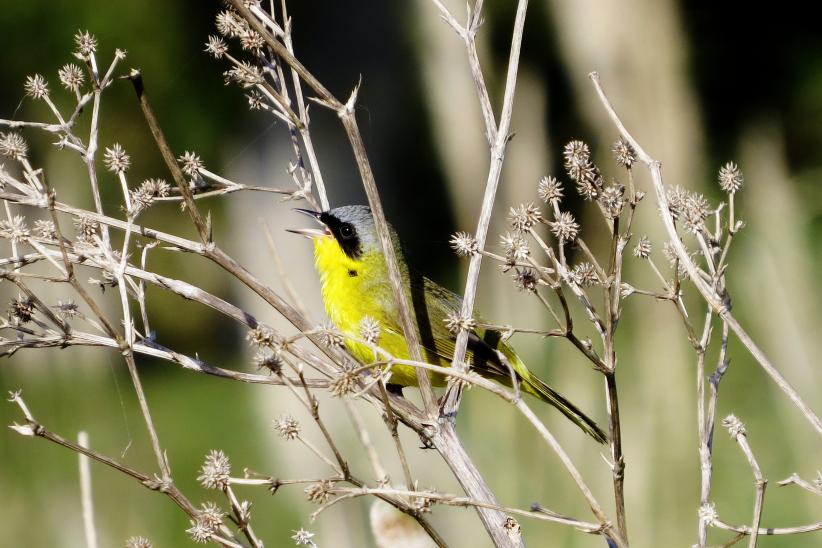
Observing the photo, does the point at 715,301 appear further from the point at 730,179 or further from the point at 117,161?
the point at 117,161

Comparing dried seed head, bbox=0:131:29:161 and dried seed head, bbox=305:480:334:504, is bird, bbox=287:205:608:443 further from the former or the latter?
dried seed head, bbox=305:480:334:504

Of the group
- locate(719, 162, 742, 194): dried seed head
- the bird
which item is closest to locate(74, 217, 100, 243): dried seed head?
locate(719, 162, 742, 194): dried seed head

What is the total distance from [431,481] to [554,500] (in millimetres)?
606

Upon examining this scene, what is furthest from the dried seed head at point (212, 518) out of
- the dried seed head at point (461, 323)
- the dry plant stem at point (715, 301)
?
the dry plant stem at point (715, 301)

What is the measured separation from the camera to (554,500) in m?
3.61

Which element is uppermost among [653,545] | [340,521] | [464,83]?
[464,83]

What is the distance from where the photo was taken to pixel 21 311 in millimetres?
1406

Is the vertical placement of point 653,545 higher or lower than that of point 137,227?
lower

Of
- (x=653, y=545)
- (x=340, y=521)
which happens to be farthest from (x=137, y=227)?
(x=653, y=545)

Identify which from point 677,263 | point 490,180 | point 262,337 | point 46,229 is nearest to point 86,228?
point 46,229

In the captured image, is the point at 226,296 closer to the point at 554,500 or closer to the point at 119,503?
the point at 119,503

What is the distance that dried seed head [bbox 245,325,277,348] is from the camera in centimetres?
119

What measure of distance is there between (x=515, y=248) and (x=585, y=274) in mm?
104

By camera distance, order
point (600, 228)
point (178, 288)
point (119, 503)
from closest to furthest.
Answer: point (178, 288) < point (119, 503) < point (600, 228)
